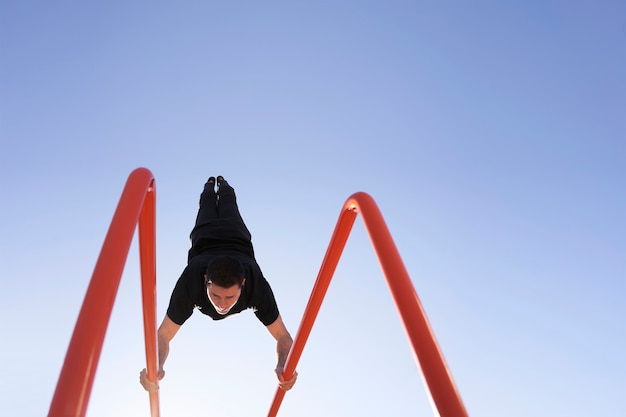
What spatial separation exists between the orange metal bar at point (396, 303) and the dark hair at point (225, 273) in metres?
0.58

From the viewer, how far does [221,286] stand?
3516 millimetres

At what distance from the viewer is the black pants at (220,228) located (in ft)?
14.9

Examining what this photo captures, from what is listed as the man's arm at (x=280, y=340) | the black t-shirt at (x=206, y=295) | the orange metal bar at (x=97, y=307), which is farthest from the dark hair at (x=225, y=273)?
the man's arm at (x=280, y=340)

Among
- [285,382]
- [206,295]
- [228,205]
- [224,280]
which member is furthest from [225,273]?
[228,205]

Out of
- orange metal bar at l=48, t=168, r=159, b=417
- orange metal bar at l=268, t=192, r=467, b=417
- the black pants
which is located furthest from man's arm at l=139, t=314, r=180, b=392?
orange metal bar at l=48, t=168, r=159, b=417

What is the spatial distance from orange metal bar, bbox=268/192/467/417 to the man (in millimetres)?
547

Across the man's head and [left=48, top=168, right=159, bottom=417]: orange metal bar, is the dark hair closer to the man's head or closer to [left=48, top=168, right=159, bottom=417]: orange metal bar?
the man's head

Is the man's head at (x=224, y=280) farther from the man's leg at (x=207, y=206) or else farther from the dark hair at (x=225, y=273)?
the man's leg at (x=207, y=206)

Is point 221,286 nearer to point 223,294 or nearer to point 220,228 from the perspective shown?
point 223,294

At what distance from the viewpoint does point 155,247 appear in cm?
325

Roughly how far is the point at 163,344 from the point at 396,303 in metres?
2.64

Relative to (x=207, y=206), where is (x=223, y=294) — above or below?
below

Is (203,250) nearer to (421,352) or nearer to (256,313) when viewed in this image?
(256,313)

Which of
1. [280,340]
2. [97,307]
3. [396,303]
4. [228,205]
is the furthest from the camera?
[228,205]
